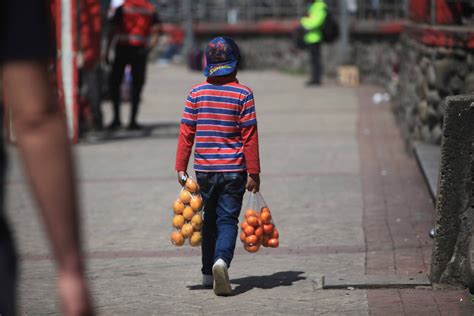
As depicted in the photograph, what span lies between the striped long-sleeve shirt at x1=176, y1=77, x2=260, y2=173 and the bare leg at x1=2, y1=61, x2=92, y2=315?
3.79 metres

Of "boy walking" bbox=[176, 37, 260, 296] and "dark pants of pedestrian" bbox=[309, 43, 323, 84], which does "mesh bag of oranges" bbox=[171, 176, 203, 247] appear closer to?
"boy walking" bbox=[176, 37, 260, 296]

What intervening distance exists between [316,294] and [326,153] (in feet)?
21.5

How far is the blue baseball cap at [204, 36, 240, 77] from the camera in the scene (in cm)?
630

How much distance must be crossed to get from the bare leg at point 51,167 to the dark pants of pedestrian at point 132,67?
12546 mm

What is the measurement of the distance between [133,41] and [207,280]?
863 centimetres

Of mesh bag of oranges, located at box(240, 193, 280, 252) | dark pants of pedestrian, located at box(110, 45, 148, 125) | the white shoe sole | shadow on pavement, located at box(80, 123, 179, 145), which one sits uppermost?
mesh bag of oranges, located at box(240, 193, 280, 252)

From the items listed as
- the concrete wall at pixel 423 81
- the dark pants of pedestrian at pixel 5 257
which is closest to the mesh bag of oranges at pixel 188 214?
the dark pants of pedestrian at pixel 5 257

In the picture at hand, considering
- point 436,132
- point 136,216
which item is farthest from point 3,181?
point 436,132

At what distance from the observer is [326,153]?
12.9m

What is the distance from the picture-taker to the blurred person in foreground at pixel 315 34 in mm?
22984

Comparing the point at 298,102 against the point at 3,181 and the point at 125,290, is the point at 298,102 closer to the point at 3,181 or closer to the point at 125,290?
the point at 125,290

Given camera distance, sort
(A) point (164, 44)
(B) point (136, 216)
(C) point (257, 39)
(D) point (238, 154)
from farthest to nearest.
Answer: (A) point (164, 44)
(C) point (257, 39)
(B) point (136, 216)
(D) point (238, 154)

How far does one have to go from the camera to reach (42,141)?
2.45 m

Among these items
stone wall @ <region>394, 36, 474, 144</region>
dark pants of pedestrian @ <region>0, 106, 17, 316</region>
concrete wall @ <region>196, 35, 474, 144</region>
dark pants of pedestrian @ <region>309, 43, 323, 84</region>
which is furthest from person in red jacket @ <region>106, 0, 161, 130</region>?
dark pants of pedestrian @ <region>0, 106, 17, 316</region>
